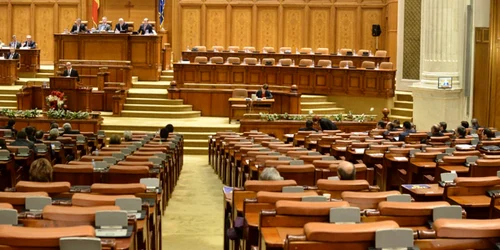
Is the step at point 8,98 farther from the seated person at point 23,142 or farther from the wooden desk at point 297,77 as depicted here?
the seated person at point 23,142

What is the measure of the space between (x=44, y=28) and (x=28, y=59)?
3463mm

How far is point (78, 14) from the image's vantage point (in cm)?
2800

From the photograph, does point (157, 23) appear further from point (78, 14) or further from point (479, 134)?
point (479, 134)

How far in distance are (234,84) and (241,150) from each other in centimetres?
1133

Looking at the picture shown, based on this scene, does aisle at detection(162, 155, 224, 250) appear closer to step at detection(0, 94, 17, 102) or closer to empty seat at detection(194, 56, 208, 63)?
empty seat at detection(194, 56, 208, 63)

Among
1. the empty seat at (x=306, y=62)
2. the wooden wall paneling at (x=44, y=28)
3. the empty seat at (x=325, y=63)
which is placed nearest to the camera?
the empty seat at (x=325, y=63)

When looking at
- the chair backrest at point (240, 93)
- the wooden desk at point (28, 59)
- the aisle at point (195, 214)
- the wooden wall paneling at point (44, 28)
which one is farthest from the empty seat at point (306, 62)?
the wooden wall paneling at point (44, 28)

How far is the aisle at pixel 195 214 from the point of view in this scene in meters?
9.29

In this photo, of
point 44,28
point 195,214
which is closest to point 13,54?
point 44,28

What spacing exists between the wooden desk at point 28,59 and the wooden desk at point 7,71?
0.80 m

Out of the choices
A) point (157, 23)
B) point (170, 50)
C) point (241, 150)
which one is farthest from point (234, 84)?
point (241, 150)

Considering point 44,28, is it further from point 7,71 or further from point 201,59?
point 201,59

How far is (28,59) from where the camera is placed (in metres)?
24.9

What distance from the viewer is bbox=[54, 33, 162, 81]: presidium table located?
79.3 feet
